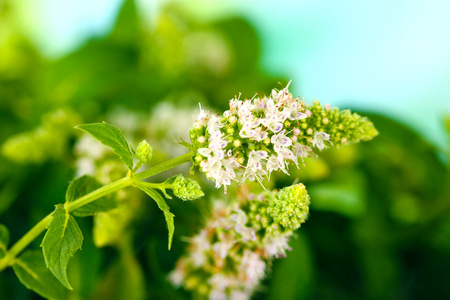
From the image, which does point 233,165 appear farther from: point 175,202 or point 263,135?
point 175,202

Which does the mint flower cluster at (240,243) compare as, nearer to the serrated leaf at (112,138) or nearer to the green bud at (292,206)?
the green bud at (292,206)

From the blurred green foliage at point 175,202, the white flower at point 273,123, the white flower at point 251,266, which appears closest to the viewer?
the white flower at point 273,123

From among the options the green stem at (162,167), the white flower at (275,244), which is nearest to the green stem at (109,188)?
the green stem at (162,167)

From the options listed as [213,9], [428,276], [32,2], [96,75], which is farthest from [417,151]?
[32,2]

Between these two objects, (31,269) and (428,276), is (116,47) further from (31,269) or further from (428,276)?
(428,276)

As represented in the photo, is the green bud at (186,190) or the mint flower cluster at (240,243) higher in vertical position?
the green bud at (186,190)

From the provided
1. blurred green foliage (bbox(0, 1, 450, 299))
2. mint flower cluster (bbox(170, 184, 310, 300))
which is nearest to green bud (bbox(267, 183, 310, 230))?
mint flower cluster (bbox(170, 184, 310, 300))

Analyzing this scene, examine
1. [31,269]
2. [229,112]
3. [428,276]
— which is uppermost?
[229,112]

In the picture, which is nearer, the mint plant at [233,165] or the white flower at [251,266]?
the mint plant at [233,165]
